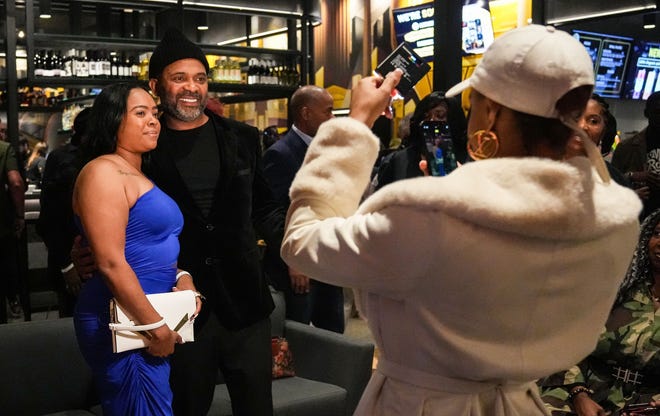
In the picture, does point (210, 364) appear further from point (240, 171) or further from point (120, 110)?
point (120, 110)

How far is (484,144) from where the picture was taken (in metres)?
1.43

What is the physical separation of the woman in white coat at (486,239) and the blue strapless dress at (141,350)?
1290 mm

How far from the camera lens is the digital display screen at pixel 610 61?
8.95m

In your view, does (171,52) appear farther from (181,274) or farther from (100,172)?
(181,274)

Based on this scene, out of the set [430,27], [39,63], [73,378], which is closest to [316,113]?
[73,378]

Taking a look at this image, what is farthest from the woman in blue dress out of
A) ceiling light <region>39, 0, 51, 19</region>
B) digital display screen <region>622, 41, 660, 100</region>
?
digital display screen <region>622, 41, 660, 100</region>

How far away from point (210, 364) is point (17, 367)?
1.22 metres

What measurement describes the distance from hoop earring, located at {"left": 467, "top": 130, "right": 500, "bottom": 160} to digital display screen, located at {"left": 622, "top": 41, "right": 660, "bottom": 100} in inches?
336

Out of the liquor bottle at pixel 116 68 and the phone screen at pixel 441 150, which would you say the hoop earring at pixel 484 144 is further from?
the liquor bottle at pixel 116 68

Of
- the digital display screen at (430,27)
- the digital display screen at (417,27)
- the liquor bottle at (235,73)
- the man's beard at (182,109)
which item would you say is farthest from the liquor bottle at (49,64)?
the man's beard at (182,109)

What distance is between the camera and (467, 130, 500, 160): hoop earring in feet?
4.66

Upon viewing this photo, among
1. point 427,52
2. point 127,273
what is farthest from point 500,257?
point 427,52

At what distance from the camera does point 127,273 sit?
2646 mm

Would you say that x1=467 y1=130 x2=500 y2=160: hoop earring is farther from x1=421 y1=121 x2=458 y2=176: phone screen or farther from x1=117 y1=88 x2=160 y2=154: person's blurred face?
x1=117 y1=88 x2=160 y2=154: person's blurred face
